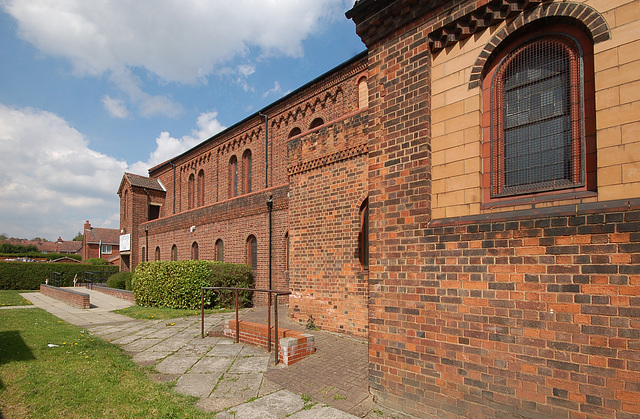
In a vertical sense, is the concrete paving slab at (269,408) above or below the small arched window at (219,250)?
below

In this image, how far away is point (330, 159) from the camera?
843 centimetres

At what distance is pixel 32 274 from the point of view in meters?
23.2

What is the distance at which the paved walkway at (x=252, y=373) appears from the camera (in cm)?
448

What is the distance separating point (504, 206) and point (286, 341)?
3.86 meters

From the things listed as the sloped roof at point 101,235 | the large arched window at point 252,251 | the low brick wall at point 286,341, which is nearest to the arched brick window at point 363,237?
the low brick wall at point 286,341

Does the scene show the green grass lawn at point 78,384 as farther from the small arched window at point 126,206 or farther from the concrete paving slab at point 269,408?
the small arched window at point 126,206

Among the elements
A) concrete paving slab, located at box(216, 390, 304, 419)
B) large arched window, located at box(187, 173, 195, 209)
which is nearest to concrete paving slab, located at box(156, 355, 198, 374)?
concrete paving slab, located at box(216, 390, 304, 419)

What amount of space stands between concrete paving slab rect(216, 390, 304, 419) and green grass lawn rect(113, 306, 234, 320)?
6828 mm

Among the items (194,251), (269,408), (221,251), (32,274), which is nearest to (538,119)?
(269,408)

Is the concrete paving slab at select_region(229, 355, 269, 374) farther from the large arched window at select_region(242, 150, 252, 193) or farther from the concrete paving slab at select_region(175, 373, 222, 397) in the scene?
the large arched window at select_region(242, 150, 252, 193)

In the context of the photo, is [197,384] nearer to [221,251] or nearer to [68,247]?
[221,251]

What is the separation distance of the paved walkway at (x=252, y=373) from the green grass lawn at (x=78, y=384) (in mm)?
342

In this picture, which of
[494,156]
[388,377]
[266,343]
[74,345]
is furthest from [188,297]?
[494,156]

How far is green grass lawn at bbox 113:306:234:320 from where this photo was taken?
426 inches
